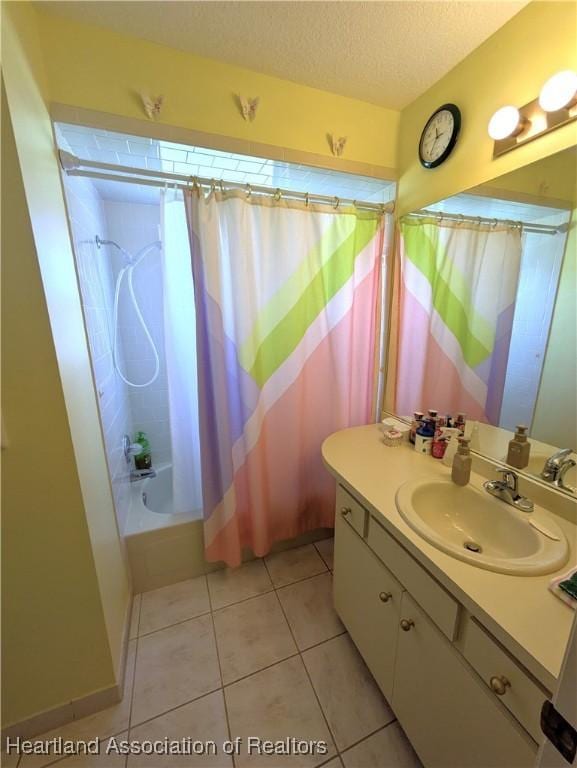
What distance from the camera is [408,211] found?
5.11ft

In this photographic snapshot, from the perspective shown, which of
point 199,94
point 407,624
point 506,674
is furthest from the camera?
point 199,94

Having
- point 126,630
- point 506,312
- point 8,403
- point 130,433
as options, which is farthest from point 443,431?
point 130,433

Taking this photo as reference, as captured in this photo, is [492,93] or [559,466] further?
[492,93]

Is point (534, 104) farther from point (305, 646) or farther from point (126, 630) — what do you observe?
point (126, 630)

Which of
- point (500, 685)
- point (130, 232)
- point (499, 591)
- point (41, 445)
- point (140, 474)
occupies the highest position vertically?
point (130, 232)

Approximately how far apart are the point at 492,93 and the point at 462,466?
4.59 ft

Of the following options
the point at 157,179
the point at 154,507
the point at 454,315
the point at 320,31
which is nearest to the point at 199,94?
the point at 157,179

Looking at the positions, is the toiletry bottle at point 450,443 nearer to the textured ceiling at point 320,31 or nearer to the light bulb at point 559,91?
the light bulb at point 559,91

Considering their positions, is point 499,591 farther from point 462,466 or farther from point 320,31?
point 320,31

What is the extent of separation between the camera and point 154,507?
6.52 ft

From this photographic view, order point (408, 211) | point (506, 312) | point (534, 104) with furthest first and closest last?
point (408, 211)
point (506, 312)
point (534, 104)

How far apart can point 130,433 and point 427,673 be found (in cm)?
207

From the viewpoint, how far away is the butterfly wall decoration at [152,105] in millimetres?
1171

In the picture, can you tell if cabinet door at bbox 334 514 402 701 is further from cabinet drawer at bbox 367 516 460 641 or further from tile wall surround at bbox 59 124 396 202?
tile wall surround at bbox 59 124 396 202
